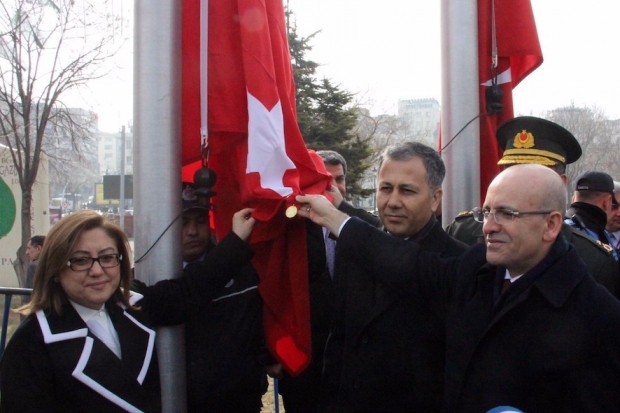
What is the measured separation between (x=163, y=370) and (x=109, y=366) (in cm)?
36

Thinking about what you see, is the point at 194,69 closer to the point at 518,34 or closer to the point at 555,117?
the point at 518,34

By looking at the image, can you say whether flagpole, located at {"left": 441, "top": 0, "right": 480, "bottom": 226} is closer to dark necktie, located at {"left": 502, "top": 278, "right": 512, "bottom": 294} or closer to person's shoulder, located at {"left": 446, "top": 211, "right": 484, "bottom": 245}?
person's shoulder, located at {"left": 446, "top": 211, "right": 484, "bottom": 245}

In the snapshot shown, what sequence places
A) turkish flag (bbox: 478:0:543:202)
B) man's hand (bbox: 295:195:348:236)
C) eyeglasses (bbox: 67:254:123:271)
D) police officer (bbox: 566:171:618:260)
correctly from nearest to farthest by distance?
1. eyeglasses (bbox: 67:254:123:271)
2. man's hand (bbox: 295:195:348:236)
3. turkish flag (bbox: 478:0:543:202)
4. police officer (bbox: 566:171:618:260)

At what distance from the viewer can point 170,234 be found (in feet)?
9.00

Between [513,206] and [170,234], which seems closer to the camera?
[513,206]

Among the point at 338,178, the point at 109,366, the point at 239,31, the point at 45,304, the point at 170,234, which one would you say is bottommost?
the point at 109,366

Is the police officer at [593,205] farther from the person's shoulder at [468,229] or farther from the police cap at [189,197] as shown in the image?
the police cap at [189,197]

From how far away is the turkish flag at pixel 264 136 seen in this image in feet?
9.41

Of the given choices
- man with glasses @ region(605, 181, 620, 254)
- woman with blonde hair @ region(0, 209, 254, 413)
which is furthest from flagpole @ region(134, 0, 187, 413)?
man with glasses @ region(605, 181, 620, 254)

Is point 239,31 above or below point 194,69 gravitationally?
above

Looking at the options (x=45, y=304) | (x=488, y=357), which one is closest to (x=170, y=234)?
(x=45, y=304)

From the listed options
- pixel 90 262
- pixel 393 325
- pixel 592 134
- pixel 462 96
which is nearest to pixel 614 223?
pixel 462 96

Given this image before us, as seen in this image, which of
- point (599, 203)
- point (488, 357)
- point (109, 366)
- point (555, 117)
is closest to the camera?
point (488, 357)

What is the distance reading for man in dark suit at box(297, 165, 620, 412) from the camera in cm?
204
